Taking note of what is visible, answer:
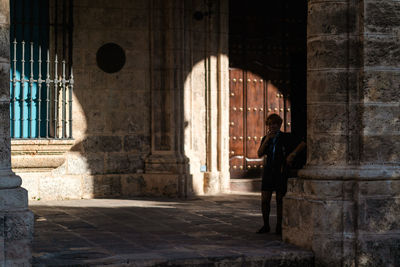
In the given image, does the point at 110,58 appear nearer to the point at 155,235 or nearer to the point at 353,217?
the point at 155,235

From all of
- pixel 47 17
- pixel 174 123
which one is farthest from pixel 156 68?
pixel 47 17

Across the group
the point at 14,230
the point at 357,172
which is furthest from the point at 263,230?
the point at 14,230

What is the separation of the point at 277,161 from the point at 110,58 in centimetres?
460

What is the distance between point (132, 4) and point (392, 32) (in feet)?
19.1

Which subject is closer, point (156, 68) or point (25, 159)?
point (25, 159)

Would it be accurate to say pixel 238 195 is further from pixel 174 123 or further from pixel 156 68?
pixel 156 68

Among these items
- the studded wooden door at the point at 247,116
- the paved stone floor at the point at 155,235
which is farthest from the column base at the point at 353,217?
the studded wooden door at the point at 247,116

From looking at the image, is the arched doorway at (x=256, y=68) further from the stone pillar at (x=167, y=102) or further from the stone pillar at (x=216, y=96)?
the stone pillar at (x=167, y=102)

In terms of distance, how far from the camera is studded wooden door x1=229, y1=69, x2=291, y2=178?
44.7 ft

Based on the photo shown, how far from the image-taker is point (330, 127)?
25.0 ft

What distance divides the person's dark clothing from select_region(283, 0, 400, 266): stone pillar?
879mm

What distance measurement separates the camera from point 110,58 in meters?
12.4

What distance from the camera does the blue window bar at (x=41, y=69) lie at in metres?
11.6

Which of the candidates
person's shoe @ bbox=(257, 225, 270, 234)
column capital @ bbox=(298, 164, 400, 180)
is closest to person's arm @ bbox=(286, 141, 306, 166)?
person's shoe @ bbox=(257, 225, 270, 234)
